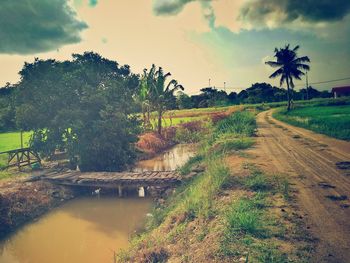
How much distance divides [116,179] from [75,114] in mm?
4653

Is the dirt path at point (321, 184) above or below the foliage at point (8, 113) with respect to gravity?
below

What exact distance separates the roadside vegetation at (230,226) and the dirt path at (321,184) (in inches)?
14.6

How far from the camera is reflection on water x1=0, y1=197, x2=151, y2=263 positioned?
8.58m

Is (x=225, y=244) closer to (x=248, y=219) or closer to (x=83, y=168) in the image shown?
(x=248, y=219)

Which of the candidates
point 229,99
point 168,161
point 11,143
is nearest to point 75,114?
point 168,161

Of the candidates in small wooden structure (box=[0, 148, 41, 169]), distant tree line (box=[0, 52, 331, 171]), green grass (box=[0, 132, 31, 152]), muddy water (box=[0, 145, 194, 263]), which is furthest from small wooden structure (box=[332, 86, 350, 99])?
small wooden structure (box=[0, 148, 41, 169])

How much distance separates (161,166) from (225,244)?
13.3 meters

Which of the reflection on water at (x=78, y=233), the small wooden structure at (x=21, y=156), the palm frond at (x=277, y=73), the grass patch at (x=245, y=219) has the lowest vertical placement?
the reflection on water at (x=78, y=233)

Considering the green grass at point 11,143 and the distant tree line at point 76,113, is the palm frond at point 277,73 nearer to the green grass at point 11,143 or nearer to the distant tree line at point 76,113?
the distant tree line at point 76,113

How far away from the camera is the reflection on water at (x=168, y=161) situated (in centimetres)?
1776

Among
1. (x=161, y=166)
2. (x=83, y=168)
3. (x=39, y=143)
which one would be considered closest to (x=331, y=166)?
(x=161, y=166)

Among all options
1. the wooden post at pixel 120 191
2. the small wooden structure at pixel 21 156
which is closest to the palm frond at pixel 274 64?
the wooden post at pixel 120 191

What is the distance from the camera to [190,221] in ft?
22.7

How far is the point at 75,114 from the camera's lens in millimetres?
14734
